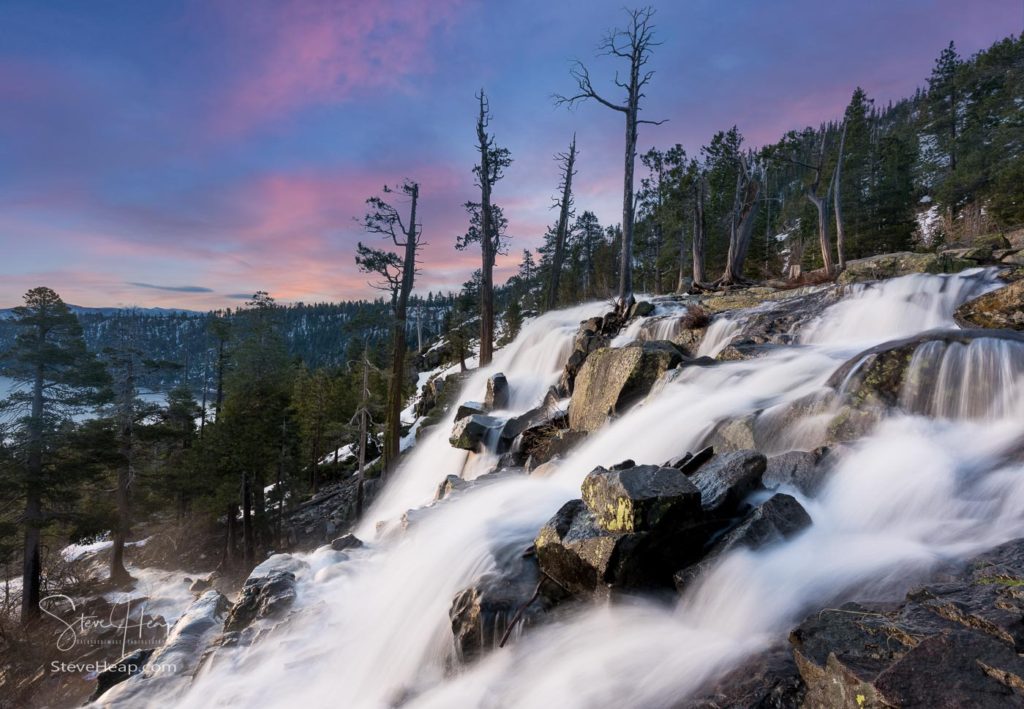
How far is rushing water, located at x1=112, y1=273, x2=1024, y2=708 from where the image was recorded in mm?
3627

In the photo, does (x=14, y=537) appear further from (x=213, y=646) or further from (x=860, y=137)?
(x=860, y=137)

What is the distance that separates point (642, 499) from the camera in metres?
4.11

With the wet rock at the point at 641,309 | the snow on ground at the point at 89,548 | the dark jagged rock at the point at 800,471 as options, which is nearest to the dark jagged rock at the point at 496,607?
the dark jagged rock at the point at 800,471

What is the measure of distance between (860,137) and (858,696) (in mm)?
40382

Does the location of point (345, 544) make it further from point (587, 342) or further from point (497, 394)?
point (587, 342)

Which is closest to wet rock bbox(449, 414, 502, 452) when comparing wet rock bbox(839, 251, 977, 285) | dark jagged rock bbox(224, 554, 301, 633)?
dark jagged rock bbox(224, 554, 301, 633)

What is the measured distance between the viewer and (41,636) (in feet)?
45.2

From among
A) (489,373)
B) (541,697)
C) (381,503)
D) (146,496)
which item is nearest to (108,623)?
(381,503)

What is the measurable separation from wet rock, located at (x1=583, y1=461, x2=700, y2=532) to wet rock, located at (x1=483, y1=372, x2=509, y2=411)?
10539 millimetres

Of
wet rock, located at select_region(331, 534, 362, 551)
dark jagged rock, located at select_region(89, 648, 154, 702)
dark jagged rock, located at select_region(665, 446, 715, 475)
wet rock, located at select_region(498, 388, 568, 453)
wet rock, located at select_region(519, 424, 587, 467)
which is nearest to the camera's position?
dark jagged rock, located at select_region(665, 446, 715, 475)

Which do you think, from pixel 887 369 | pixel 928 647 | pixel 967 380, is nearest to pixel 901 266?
pixel 967 380

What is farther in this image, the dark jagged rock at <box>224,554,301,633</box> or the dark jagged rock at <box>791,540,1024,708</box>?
the dark jagged rock at <box>224,554,301,633</box>

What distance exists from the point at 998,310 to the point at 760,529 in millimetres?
7815

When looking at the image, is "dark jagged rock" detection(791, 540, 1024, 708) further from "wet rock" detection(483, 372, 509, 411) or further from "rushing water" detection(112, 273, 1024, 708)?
"wet rock" detection(483, 372, 509, 411)
